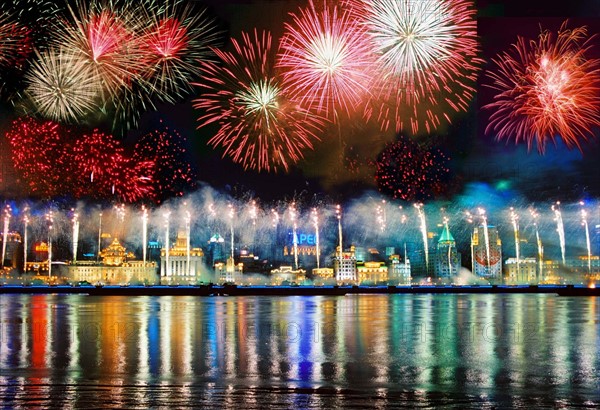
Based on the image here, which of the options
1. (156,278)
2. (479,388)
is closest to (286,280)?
(156,278)

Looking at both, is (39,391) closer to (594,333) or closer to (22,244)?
(594,333)

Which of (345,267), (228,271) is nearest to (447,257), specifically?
(345,267)

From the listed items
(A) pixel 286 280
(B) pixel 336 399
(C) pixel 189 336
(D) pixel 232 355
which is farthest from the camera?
(A) pixel 286 280

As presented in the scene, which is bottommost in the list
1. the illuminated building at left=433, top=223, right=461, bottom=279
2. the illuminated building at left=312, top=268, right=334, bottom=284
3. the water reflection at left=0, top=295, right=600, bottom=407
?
the water reflection at left=0, top=295, right=600, bottom=407

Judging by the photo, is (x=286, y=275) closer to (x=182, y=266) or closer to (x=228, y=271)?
(x=228, y=271)

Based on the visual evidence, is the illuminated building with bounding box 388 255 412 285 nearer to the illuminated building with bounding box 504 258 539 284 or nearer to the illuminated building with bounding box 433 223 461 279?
the illuminated building with bounding box 433 223 461 279

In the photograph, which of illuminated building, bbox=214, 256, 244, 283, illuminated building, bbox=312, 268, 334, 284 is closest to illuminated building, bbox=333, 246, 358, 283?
illuminated building, bbox=312, 268, 334, 284
